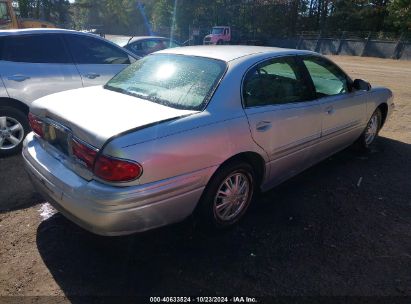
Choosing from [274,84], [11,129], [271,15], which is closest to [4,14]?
[11,129]

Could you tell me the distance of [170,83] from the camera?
3285 millimetres

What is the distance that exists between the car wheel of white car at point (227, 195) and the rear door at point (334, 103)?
1.31 m

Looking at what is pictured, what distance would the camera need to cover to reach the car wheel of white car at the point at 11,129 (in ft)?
16.1

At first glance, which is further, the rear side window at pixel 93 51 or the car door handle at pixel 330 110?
the rear side window at pixel 93 51

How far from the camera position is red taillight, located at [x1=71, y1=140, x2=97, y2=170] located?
101 inches

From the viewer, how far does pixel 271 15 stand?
1773 inches

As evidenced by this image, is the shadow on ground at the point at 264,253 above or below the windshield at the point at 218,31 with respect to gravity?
above

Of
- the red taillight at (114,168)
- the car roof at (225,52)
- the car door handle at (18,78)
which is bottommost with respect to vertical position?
the car door handle at (18,78)

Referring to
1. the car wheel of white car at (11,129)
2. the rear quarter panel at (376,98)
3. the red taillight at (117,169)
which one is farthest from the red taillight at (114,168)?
the rear quarter panel at (376,98)

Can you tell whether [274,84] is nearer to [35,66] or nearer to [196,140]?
[196,140]

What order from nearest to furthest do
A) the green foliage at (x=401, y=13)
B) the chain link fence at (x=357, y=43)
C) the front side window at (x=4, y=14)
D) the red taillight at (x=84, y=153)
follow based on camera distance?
the red taillight at (x=84, y=153), the front side window at (x=4, y=14), the chain link fence at (x=357, y=43), the green foliage at (x=401, y=13)

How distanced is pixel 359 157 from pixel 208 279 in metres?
3.48

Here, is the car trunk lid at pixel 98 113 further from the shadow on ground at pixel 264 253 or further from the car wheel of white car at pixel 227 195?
the shadow on ground at pixel 264 253

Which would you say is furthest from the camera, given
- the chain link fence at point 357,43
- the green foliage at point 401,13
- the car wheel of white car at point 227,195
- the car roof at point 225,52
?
the green foliage at point 401,13
